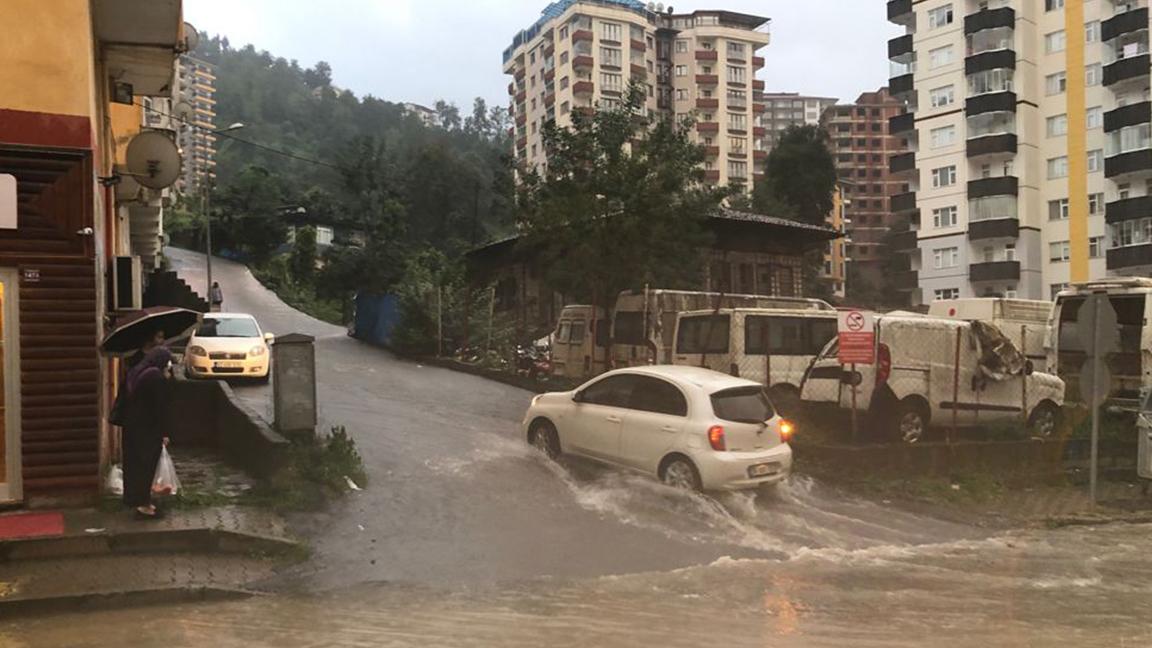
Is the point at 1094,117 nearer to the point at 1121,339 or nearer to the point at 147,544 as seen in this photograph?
Answer: the point at 1121,339

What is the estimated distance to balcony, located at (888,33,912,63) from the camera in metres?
60.0

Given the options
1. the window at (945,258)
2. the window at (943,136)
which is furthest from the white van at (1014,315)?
the window at (943,136)

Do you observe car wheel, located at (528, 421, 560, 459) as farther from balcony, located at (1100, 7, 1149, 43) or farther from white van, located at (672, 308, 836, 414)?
balcony, located at (1100, 7, 1149, 43)

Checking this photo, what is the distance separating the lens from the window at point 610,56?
90625mm

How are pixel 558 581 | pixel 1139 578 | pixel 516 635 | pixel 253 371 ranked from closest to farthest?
pixel 516 635 → pixel 558 581 → pixel 1139 578 → pixel 253 371

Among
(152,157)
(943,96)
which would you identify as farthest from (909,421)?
(943,96)

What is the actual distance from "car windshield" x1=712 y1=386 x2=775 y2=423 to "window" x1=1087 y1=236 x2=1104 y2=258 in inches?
1873

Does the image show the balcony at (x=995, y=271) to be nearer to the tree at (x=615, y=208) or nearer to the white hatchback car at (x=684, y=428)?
the tree at (x=615, y=208)

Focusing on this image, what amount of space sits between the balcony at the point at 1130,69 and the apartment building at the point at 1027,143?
2.9 inches

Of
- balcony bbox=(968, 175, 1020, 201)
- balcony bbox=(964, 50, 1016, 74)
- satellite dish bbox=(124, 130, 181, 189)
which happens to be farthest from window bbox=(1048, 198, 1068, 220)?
satellite dish bbox=(124, 130, 181, 189)

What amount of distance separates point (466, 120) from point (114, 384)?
127 m

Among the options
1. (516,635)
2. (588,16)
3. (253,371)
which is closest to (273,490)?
(516,635)

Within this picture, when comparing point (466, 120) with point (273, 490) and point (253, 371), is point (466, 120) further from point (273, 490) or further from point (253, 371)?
point (273, 490)

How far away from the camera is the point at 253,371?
1889 centimetres
